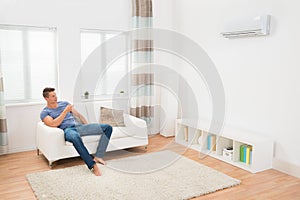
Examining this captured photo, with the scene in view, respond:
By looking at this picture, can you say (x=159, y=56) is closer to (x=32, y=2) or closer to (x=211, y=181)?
(x=32, y=2)

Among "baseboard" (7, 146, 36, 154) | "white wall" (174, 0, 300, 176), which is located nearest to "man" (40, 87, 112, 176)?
"baseboard" (7, 146, 36, 154)

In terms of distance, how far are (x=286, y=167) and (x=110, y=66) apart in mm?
2986

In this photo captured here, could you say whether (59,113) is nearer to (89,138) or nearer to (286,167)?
(89,138)

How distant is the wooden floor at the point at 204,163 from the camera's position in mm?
2850

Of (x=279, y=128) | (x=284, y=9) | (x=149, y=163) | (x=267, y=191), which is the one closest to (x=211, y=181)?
(x=267, y=191)

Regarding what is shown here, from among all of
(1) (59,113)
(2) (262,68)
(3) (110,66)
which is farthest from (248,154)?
(3) (110,66)

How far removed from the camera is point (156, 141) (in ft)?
15.7

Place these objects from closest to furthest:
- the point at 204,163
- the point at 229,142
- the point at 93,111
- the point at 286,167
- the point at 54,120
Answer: the point at 286,167, the point at 54,120, the point at 204,163, the point at 229,142, the point at 93,111

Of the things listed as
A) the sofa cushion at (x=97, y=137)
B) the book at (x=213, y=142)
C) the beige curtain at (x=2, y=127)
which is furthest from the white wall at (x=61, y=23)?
the book at (x=213, y=142)

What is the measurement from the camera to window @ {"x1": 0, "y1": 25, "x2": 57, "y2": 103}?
400 cm

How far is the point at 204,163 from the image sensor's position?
12.3 feet

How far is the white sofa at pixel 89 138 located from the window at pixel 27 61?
63 centimetres

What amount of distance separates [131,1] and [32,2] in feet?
5.00

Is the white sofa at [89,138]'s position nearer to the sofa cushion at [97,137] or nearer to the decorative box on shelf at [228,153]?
the sofa cushion at [97,137]
